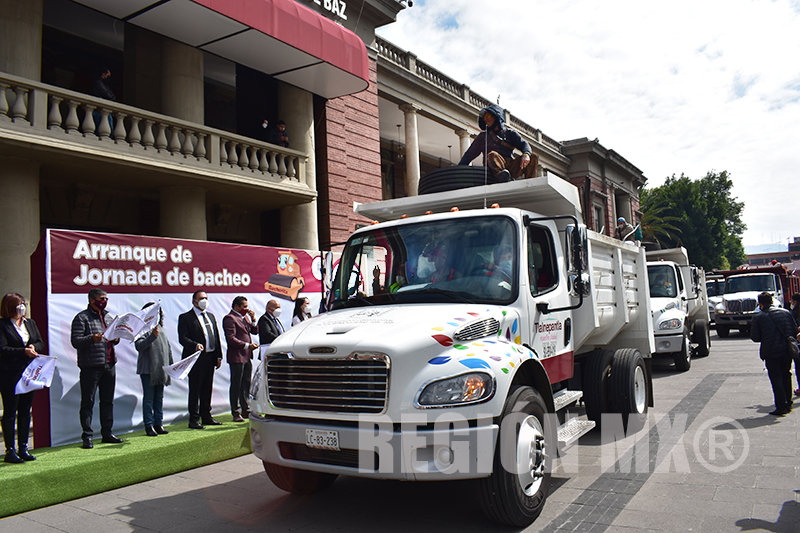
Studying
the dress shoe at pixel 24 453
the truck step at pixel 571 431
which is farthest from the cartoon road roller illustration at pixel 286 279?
the truck step at pixel 571 431

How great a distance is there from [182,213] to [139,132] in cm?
208

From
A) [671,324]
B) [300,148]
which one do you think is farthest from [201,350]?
[671,324]

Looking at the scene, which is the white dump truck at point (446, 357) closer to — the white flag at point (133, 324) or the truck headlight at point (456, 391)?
the truck headlight at point (456, 391)

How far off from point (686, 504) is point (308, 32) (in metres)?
12.3

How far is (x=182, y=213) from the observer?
521 inches

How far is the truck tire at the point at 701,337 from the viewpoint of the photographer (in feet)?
51.0

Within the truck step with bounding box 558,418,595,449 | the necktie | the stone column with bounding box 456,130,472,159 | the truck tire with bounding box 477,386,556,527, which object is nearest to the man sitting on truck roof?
the truck step with bounding box 558,418,595,449

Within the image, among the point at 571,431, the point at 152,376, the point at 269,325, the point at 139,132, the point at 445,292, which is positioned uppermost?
the point at 139,132

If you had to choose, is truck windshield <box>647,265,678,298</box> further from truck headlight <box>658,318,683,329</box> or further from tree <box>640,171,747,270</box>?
tree <box>640,171,747,270</box>

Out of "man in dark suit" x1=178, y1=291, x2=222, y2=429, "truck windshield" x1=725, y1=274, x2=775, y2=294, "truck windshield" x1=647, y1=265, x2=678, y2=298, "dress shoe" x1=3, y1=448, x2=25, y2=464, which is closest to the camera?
"dress shoe" x1=3, y1=448, x2=25, y2=464

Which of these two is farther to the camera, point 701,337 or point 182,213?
point 701,337

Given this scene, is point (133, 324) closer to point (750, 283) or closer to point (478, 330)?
point (478, 330)

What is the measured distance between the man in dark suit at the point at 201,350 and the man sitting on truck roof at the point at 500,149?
4394 millimetres

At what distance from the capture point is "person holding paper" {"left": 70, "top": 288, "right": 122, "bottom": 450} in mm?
6887
